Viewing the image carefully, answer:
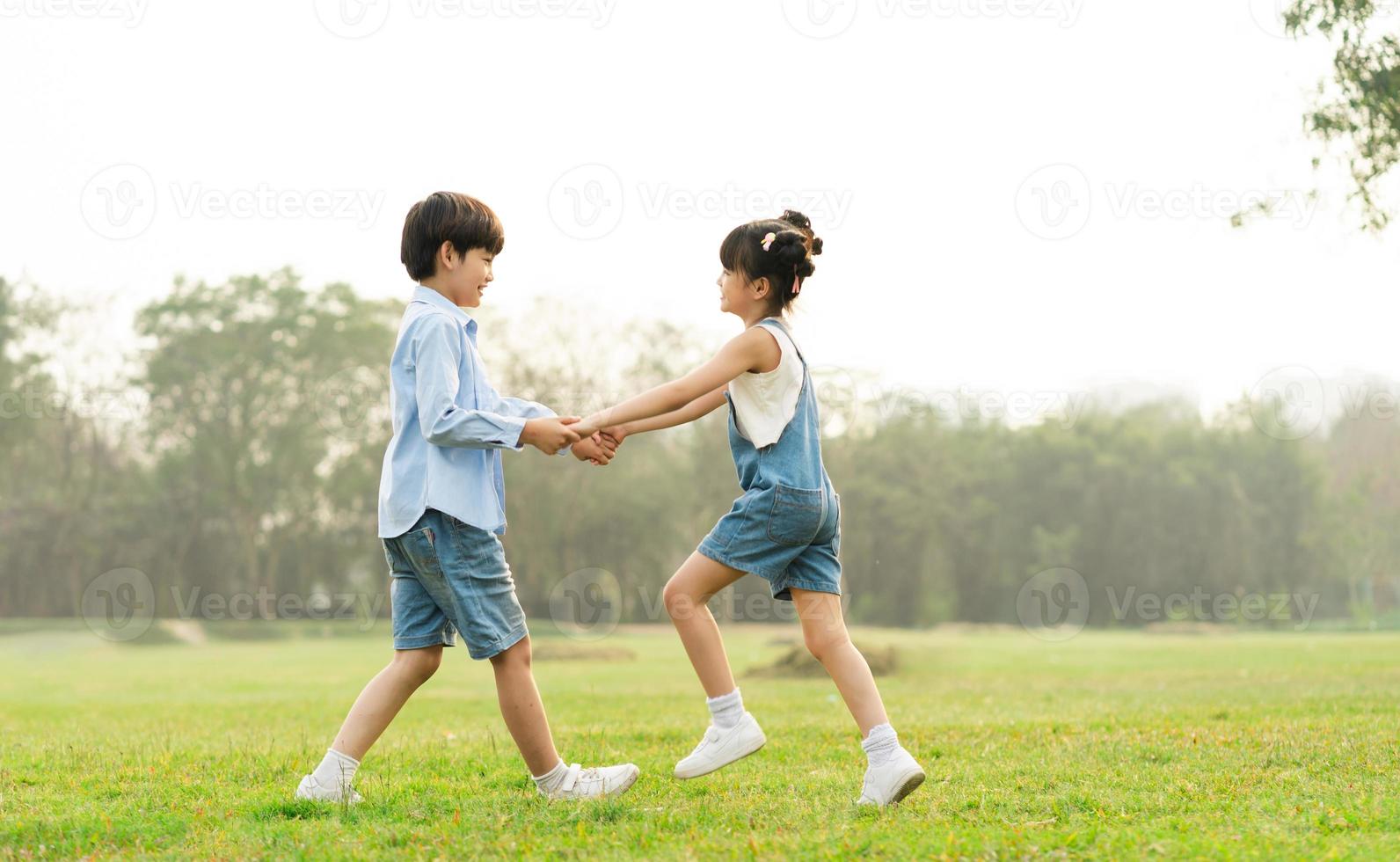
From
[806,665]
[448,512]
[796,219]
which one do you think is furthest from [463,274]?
[806,665]

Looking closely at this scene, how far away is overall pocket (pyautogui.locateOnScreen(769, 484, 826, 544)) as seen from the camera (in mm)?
4121

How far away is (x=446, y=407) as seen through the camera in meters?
4.03

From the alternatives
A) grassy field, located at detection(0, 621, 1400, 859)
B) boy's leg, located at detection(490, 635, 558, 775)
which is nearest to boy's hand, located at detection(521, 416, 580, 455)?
boy's leg, located at detection(490, 635, 558, 775)

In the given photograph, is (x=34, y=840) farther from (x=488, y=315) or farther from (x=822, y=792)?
(x=488, y=315)

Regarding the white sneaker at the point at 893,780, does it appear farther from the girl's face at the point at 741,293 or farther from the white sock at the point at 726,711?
the girl's face at the point at 741,293

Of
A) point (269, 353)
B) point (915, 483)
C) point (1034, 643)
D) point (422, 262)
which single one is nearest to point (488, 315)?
point (269, 353)

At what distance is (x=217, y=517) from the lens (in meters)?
44.7

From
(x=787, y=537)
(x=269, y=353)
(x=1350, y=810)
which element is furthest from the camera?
(x=269, y=353)

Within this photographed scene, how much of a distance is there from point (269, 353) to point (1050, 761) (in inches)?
1638

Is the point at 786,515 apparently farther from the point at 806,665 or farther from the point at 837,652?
the point at 806,665

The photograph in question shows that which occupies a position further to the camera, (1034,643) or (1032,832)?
(1034,643)

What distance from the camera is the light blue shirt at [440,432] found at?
404 cm

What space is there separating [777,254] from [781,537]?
967 mm

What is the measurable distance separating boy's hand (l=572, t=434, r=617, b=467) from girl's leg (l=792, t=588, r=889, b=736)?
2.77ft
